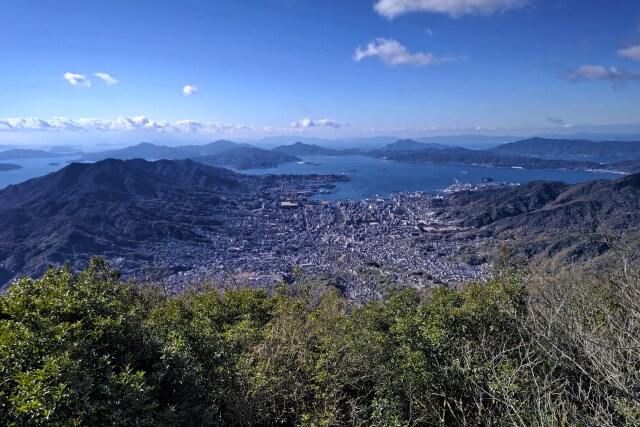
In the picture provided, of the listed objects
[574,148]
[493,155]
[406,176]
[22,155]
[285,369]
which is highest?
[22,155]

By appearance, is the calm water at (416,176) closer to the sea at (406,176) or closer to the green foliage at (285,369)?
the sea at (406,176)

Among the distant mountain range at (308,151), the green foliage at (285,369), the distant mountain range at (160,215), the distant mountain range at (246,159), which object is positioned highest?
the distant mountain range at (308,151)

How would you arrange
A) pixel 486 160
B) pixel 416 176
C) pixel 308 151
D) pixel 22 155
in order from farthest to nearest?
pixel 308 151
pixel 22 155
pixel 486 160
pixel 416 176

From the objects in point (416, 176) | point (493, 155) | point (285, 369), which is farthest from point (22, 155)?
point (493, 155)

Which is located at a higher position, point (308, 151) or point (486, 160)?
point (308, 151)

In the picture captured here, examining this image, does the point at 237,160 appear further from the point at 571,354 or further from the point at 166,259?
the point at 571,354

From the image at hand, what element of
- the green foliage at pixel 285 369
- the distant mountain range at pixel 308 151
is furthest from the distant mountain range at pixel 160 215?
the distant mountain range at pixel 308 151

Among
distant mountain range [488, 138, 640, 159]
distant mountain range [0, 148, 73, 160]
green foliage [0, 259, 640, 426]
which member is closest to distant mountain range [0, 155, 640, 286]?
green foliage [0, 259, 640, 426]

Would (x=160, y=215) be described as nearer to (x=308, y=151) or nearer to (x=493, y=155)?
(x=493, y=155)
